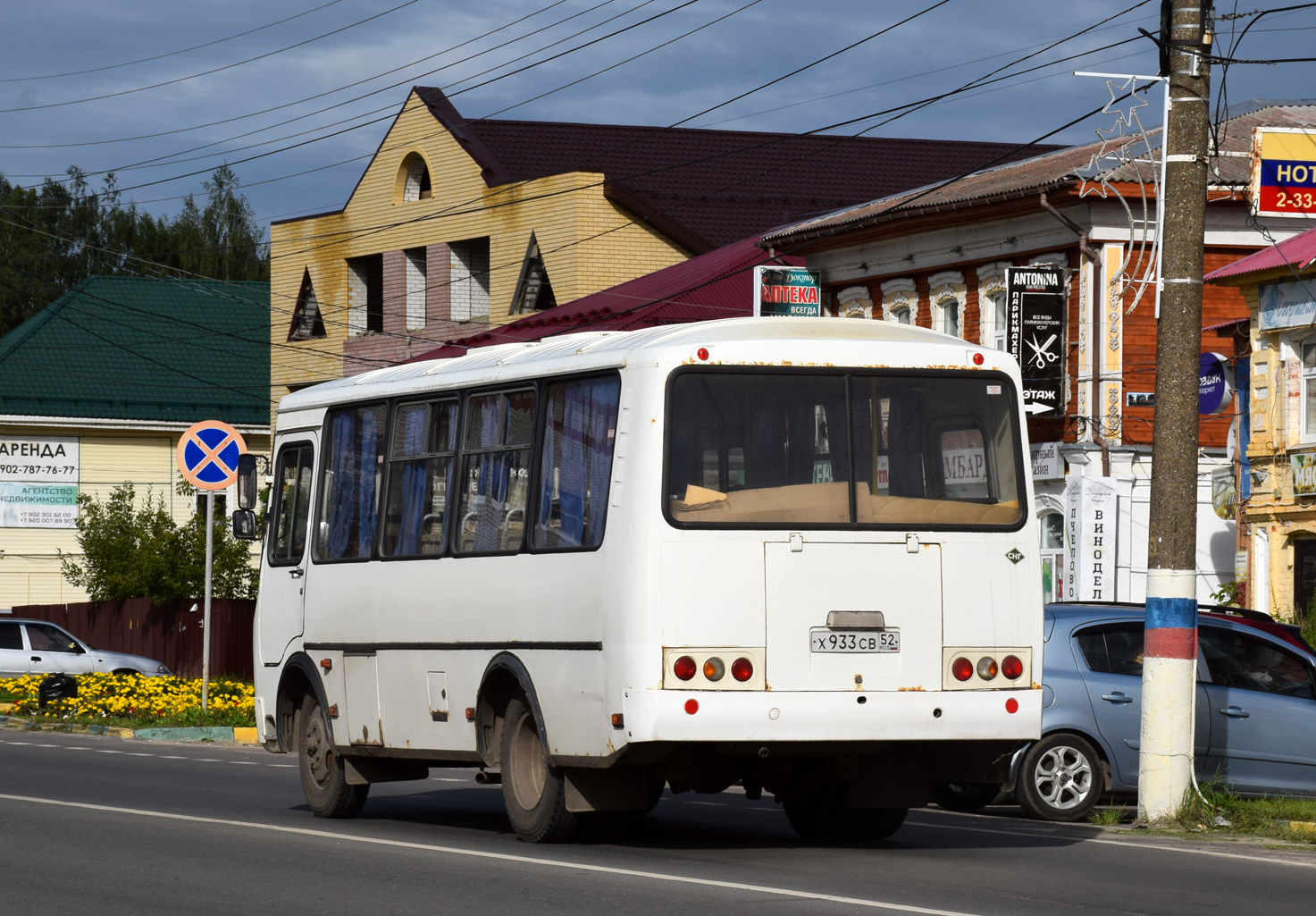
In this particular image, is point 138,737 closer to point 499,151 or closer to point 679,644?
point 679,644

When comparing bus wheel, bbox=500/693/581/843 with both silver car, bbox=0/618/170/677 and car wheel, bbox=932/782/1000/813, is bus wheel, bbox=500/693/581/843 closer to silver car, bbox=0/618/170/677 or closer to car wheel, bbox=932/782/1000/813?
car wheel, bbox=932/782/1000/813

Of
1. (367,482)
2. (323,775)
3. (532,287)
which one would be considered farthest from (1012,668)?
(532,287)

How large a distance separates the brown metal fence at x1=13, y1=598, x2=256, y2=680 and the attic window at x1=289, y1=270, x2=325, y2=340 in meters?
11.7

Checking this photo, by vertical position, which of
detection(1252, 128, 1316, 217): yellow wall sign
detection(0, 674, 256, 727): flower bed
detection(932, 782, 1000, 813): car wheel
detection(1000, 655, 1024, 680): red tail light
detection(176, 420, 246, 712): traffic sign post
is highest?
detection(1252, 128, 1316, 217): yellow wall sign

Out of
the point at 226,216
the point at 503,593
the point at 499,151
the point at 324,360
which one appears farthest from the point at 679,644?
the point at 226,216

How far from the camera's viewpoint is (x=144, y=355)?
194 ft

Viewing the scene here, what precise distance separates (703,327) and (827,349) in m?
0.70

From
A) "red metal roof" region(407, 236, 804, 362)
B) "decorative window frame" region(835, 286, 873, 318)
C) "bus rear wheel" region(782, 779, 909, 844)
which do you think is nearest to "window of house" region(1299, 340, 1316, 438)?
"decorative window frame" region(835, 286, 873, 318)

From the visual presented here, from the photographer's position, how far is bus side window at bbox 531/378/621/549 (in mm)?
11906

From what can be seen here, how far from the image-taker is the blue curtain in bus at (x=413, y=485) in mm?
13695

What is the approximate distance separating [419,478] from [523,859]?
303 cm

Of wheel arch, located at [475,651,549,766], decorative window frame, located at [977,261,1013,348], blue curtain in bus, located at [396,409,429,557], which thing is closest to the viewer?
wheel arch, located at [475,651,549,766]

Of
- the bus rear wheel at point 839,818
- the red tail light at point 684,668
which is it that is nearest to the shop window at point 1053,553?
the bus rear wheel at point 839,818

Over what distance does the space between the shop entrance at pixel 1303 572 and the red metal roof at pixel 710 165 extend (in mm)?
17138
